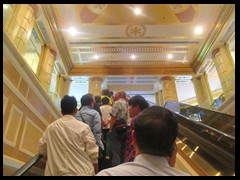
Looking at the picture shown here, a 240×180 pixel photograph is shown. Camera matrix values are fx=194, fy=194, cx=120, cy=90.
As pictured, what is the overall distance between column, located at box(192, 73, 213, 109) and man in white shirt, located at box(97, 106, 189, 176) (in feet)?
2.57

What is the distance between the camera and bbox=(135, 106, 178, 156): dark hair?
103cm

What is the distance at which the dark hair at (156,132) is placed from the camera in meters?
1.03

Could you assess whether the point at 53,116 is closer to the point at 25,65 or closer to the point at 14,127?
the point at 14,127

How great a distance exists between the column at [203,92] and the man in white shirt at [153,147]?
0.78 metres

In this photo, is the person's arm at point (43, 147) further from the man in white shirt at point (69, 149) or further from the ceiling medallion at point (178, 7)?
the ceiling medallion at point (178, 7)

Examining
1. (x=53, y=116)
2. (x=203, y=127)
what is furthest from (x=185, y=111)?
(x=53, y=116)

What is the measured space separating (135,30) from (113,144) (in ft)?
5.53

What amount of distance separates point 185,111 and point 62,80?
8.50 feet

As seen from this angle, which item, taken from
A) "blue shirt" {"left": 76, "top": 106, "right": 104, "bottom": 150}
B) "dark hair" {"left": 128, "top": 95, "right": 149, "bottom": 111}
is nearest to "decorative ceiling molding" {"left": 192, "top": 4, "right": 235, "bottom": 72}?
"dark hair" {"left": 128, "top": 95, "right": 149, "bottom": 111}

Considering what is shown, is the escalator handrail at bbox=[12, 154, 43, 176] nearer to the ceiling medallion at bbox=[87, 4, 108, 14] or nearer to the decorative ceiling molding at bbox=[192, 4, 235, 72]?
the ceiling medallion at bbox=[87, 4, 108, 14]

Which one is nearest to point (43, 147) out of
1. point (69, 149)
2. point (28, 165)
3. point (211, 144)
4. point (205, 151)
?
point (28, 165)

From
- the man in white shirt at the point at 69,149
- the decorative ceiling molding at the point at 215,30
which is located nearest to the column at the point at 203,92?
the decorative ceiling molding at the point at 215,30

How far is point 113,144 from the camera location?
257 cm
